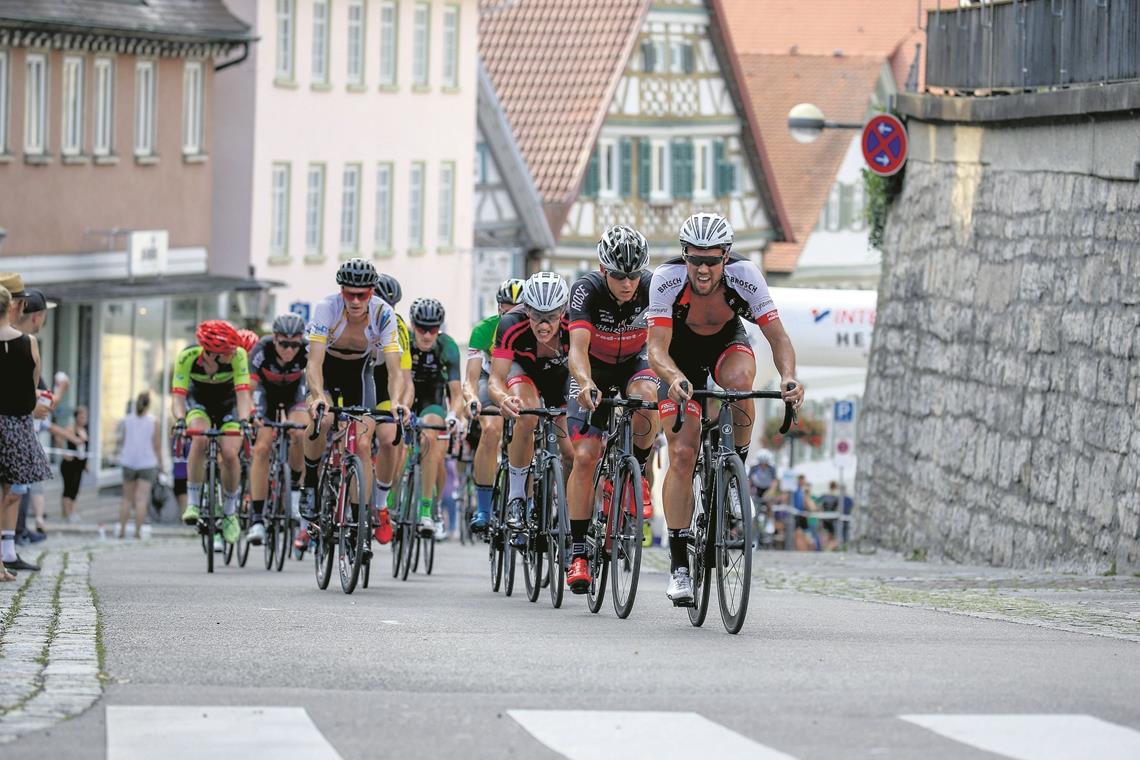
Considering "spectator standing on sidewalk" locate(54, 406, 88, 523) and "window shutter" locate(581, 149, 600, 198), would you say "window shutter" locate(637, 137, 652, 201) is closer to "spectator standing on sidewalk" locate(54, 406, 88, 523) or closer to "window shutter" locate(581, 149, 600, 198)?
"window shutter" locate(581, 149, 600, 198)

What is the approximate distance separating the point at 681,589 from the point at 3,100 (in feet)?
105

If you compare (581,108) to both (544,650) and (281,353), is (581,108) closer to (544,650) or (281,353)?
(281,353)

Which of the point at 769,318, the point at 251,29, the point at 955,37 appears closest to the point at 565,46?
the point at 251,29

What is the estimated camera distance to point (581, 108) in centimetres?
6700

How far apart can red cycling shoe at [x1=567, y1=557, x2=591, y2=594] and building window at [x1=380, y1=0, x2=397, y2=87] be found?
45.6 metres

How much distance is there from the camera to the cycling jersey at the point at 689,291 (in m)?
12.7

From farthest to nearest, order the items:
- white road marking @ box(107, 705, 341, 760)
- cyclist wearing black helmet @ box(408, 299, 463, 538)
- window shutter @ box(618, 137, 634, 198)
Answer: window shutter @ box(618, 137, 634, 198)
cyclist wearing black helmet @ box(408, 299, 463, 538)
white road marking @ box(107, 705, 341, 760)

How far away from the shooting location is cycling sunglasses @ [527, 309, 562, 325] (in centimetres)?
1539

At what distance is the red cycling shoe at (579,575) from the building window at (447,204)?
48254mm

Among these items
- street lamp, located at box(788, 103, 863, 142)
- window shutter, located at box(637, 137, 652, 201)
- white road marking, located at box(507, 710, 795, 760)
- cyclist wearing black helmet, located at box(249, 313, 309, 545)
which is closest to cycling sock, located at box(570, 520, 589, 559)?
white road marking, located at box(507, 710, 795, 760)

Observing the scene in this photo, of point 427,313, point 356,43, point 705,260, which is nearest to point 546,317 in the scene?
point 705,260

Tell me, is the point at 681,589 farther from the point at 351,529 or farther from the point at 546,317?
the point at 351,529

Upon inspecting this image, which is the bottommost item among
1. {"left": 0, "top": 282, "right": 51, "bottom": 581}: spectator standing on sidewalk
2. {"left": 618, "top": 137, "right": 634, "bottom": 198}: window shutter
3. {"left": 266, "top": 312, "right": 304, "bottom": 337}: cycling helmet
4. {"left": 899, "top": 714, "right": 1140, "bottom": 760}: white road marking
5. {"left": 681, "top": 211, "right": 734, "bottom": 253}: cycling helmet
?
{"left": 899, "top": 714, "right": 1140, "bottom": 760}: white road marking

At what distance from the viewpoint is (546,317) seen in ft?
50.5
